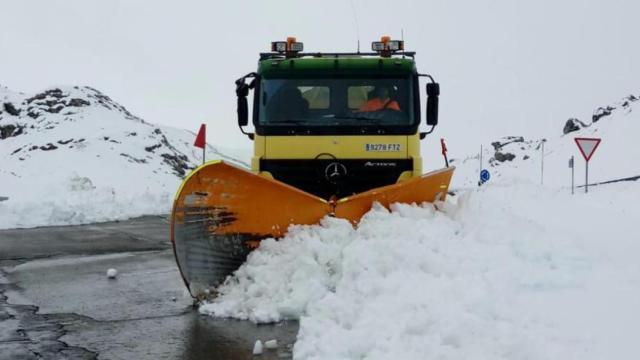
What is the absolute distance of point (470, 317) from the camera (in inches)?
151

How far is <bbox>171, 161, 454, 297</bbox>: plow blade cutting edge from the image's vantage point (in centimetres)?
548

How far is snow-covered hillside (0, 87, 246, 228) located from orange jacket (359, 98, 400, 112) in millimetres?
11121

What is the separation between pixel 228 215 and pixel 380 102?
255 cm

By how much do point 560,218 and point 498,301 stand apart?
303 inches

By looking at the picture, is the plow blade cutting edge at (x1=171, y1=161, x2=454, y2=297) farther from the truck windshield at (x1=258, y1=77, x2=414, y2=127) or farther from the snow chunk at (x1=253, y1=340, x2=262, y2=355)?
the truck windshield at (x1=258, y1=77, x2=414, y2=127)

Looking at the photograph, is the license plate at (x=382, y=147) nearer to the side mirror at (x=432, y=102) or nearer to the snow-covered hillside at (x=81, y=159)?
the side mirror at (x=432, y=102)

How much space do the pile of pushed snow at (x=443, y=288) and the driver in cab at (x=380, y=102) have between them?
4.40 feet

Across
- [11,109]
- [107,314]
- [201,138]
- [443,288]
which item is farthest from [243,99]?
[11,109]

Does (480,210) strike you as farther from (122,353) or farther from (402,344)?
(122,353)

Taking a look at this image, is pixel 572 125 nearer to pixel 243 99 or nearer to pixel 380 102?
pixel 380 102

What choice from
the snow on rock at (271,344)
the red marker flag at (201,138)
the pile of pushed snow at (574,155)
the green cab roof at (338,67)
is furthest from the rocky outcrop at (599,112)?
the snow on rock at (271,344)

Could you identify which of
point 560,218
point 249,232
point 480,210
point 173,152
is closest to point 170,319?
point 249,232

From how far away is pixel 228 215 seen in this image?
575 centimetres

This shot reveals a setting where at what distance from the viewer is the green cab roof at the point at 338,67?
24.6 feet
